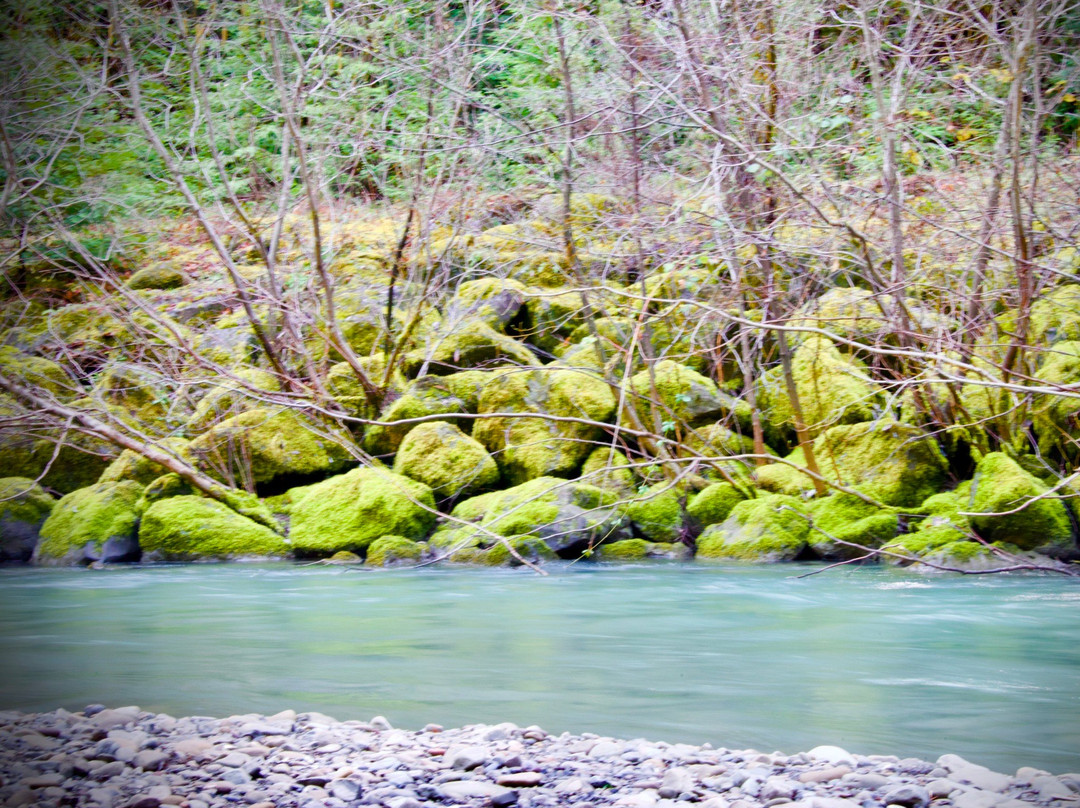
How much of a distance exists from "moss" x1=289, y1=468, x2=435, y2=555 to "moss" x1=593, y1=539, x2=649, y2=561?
1.70 m

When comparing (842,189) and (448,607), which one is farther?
(842,189)

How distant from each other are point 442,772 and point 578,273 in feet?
23.0

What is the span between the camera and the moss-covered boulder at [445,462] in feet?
31.2

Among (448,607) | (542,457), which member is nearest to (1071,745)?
(448,607)

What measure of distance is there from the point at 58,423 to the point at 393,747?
7.13m

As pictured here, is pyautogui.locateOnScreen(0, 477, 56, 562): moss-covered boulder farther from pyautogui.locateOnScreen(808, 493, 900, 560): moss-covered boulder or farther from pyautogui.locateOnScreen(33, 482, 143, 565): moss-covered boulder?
pyautogui.locateOnScreen(808, 493, 900, 560): moss-covered boulder

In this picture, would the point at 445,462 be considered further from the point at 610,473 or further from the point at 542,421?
the point at 610,473

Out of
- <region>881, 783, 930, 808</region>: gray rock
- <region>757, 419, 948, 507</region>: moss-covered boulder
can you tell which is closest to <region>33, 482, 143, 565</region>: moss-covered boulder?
<region>757, 419, 948, 507</region>: moss-covered boulder

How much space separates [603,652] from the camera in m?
5.01

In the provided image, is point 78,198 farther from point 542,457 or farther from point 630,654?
point 630,654

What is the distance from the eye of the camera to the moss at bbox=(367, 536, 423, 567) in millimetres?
8477

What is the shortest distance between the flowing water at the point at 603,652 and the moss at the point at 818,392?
7.43ft

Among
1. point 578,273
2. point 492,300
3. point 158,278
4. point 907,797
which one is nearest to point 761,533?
point 578,273

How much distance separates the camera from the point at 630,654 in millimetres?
4988
